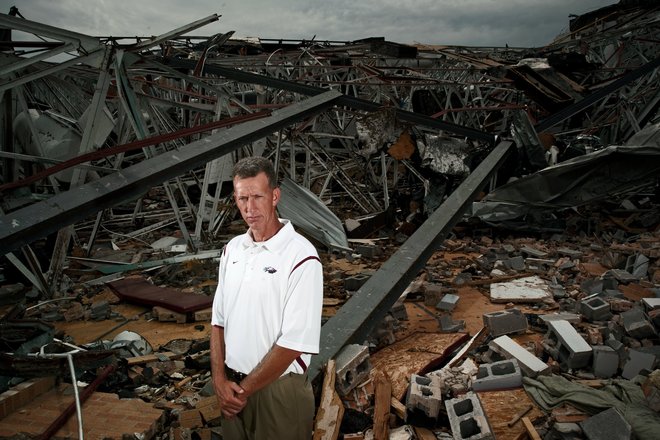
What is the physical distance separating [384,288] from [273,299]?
6.05 ft

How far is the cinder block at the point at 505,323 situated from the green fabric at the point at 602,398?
980mm

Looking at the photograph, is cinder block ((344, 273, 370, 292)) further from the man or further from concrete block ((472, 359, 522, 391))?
the man

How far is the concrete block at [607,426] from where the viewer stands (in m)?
2.75

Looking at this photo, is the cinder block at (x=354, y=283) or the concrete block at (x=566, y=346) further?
the cinder block at (x=354, y=283)

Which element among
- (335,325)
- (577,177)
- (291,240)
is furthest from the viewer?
(577,177)

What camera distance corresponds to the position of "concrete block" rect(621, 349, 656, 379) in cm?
362

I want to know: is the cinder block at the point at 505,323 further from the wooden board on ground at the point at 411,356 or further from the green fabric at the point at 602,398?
the green fabric at the point at 602,398

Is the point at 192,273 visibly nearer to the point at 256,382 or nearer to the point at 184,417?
the point at 184,417

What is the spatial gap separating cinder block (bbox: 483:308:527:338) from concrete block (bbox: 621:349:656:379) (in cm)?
103

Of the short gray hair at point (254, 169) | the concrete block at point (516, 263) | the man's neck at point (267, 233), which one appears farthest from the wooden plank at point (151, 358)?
the concrete block at point (516, 263)

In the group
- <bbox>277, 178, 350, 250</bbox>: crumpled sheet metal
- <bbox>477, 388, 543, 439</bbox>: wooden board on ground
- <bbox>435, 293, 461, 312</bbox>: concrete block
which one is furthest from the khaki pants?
<bbox>277, 178, 350, 250</bbox>: crumpled sheet metal

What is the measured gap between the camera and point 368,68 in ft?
35.7

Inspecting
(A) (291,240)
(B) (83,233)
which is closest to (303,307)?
(A) (291,240)

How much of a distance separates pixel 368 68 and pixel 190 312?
307 inches
